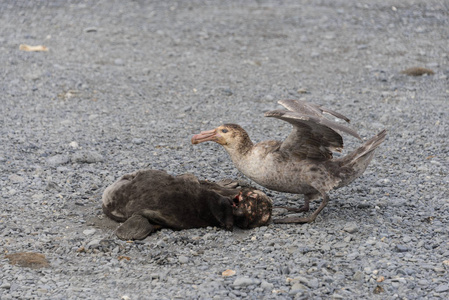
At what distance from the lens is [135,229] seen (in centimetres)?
557

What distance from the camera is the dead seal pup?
19.0 ft

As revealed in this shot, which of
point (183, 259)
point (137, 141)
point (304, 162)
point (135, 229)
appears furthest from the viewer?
point (137, 141)

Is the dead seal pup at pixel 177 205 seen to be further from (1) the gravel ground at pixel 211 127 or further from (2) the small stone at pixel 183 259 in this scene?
(2) the small stone at pixel 183 259

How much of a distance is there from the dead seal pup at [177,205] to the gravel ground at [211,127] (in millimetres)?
144

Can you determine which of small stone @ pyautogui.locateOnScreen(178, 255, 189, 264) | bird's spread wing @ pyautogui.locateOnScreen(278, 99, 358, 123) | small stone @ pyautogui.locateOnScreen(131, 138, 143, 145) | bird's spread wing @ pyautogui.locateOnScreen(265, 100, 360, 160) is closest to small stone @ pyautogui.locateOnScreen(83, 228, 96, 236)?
small stone @ pyautogui.locateOnScreen(178, 255, 189, 264)

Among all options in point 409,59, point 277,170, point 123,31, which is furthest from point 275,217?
point 123,31

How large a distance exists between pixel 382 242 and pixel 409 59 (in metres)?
7.20

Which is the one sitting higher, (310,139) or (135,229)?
(310,139)

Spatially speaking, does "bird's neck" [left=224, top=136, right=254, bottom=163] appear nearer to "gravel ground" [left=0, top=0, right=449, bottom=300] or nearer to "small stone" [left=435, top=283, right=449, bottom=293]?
"gravel ground" [left=0, top=0, right=449, bottom=300]

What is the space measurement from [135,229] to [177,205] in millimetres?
470

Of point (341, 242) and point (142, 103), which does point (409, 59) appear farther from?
point (341, 242)

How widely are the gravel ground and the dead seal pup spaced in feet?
0.47

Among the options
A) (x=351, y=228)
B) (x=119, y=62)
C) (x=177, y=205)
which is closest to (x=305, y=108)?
(x=351, y=228)

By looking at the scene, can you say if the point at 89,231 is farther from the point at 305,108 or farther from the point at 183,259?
the point at 305,108
